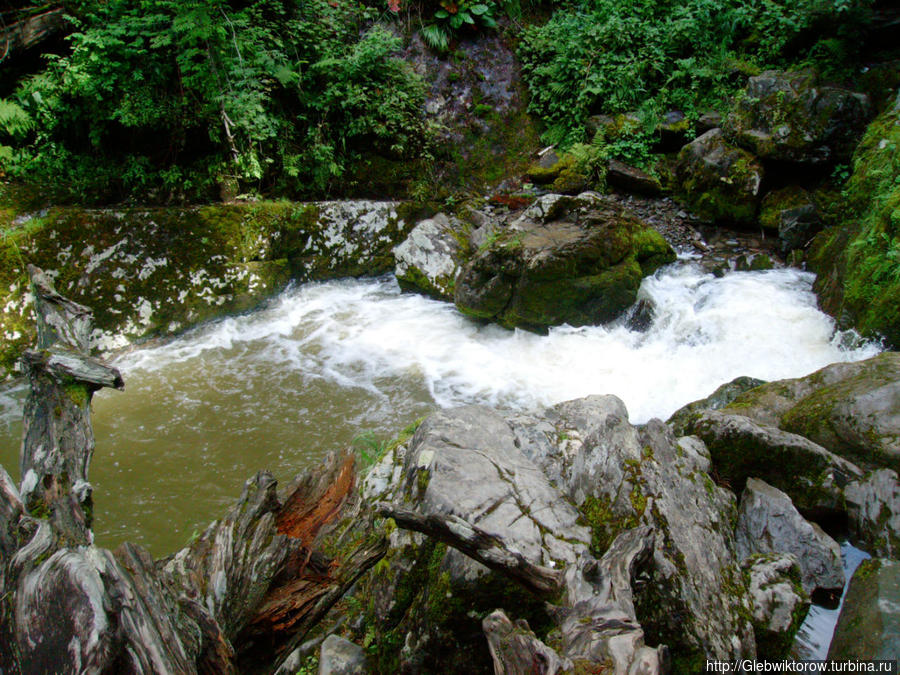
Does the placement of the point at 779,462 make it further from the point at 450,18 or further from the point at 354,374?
the point at 450,18

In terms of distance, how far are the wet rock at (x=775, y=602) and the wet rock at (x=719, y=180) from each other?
747cm

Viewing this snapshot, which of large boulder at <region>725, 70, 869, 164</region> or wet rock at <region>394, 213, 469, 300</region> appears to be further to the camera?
wet rock at <region>394, 213, 469, 300</region>

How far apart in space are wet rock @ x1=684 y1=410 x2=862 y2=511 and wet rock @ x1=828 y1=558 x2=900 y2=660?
0.86 metres

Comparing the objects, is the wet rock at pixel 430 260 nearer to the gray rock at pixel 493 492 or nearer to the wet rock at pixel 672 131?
the wet rock at pixel 672 131

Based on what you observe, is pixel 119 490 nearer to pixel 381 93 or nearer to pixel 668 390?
pixel 668 390

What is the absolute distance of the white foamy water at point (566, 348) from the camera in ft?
19.6

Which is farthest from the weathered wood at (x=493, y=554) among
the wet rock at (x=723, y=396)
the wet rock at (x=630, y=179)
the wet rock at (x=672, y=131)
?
the wet rock at (x=672, y=131)

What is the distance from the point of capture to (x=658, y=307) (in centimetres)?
714

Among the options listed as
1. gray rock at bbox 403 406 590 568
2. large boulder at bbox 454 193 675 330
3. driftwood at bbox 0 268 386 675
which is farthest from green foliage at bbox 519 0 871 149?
driftwood at bbox 0 268 386 675

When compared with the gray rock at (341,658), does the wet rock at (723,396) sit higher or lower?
lower

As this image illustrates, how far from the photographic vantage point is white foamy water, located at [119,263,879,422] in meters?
5.98

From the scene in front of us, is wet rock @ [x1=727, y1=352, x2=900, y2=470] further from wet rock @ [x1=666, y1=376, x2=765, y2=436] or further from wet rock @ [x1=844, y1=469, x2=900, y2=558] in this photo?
wet rock @ [x1=666, y1=376, x2=765, y2=436]

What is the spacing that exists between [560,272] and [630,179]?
427 centimetres

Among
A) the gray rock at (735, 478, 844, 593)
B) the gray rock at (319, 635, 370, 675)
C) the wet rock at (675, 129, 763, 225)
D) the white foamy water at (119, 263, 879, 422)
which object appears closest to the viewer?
the gray rock at (319, 635, 370, 675)
